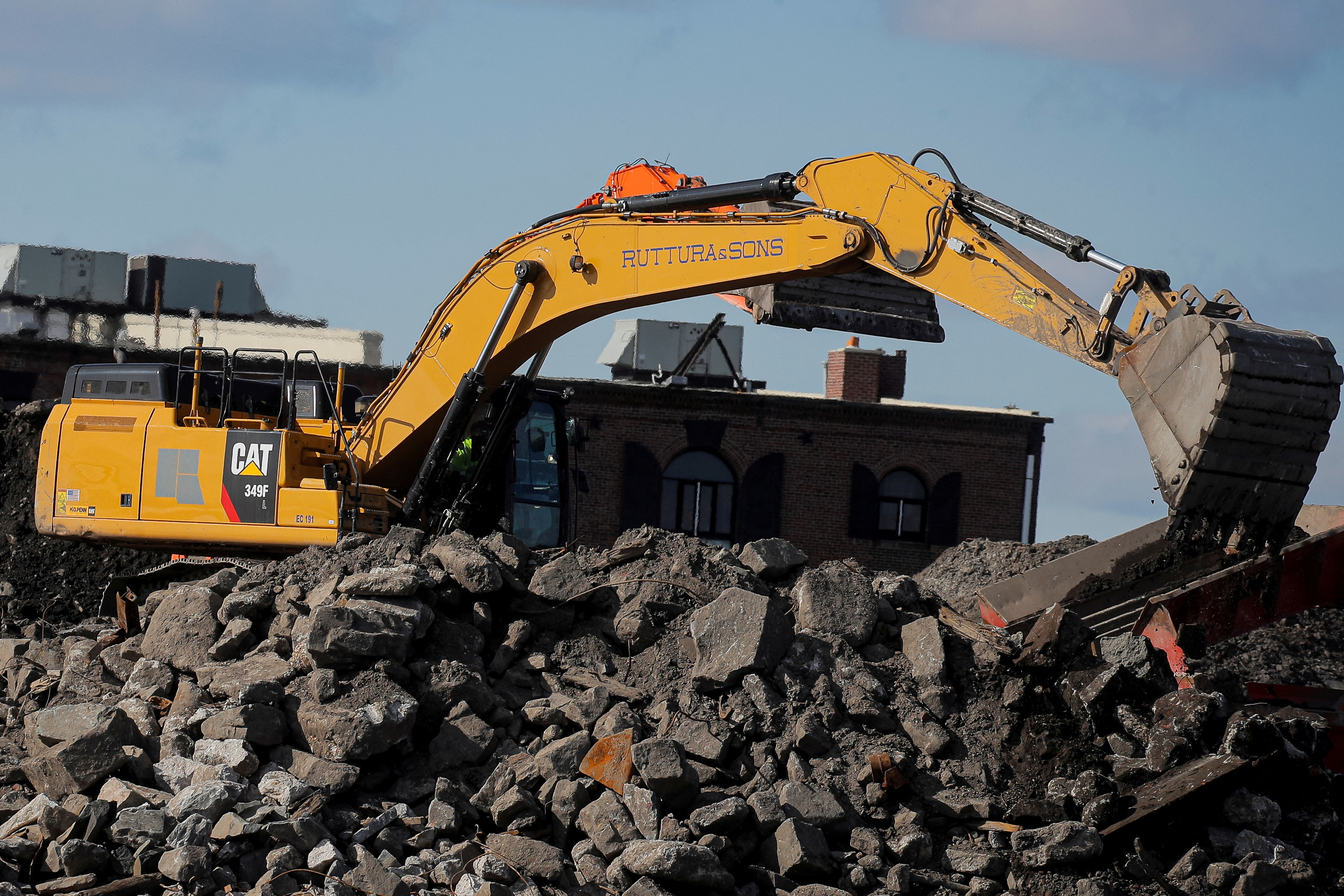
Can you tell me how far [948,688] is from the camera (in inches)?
336

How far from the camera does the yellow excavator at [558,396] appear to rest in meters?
7.61

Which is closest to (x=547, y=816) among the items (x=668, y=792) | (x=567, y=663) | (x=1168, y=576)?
(x=668, y=792)

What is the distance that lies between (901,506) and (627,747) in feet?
77.2

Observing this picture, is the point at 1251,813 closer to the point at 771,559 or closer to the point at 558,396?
the point at 771,559

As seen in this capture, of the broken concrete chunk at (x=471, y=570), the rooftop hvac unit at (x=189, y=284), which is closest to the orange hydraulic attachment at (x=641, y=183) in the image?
the broken concrete chunk at (x=471, y=570)

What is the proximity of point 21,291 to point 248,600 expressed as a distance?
1041 inches

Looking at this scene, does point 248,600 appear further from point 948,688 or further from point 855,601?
point 948,688

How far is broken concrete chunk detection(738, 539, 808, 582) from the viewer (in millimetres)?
9578

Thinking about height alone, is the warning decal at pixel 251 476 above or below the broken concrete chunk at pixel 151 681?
above

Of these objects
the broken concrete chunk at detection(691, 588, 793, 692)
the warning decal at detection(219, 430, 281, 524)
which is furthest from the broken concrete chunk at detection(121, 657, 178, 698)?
the broken concrete chunk at detection(691, 588, 793, 692)

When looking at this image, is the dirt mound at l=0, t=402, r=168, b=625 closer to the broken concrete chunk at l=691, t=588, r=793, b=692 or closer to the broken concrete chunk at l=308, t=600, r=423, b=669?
the broken concrete chunk at l=308, t=600, r=423, b=669

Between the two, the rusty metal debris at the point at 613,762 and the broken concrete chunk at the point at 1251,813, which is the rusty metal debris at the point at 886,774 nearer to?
the rusty metal debris at the point at 613,762

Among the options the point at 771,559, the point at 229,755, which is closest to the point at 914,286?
the point at 771,559

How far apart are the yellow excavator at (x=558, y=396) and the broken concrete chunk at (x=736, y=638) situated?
7.77ft
